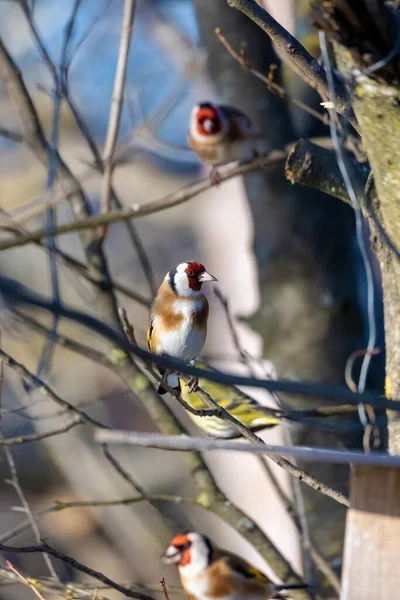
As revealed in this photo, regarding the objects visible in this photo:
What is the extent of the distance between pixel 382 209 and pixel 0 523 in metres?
5.08

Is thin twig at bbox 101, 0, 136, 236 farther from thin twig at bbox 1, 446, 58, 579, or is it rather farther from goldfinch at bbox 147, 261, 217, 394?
thin twig at bbox 1, 446, 58, 579

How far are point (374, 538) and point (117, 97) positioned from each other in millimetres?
1454

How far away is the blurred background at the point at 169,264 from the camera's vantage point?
8.70ft

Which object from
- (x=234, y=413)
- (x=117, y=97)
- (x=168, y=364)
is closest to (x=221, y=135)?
(x=117, y=97)

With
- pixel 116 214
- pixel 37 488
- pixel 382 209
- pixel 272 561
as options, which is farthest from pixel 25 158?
pixel 382 209

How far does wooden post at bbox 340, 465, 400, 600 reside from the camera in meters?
1.15

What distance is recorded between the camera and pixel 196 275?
66.9 inches

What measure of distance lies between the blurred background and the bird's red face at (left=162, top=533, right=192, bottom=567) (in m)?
0.14

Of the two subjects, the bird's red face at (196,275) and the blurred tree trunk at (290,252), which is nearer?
the bird's red face at (196,275)

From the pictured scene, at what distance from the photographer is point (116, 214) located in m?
2.12

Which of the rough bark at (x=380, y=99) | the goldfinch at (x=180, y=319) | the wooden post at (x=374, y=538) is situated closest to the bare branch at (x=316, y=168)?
the rough bark at (x=380, y=99)

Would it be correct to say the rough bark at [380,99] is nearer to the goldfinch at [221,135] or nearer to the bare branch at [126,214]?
the bare branch at [126,214]

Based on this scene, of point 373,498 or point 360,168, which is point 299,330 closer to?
point 360,168

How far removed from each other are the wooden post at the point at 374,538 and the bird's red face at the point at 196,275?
0.59 meters
